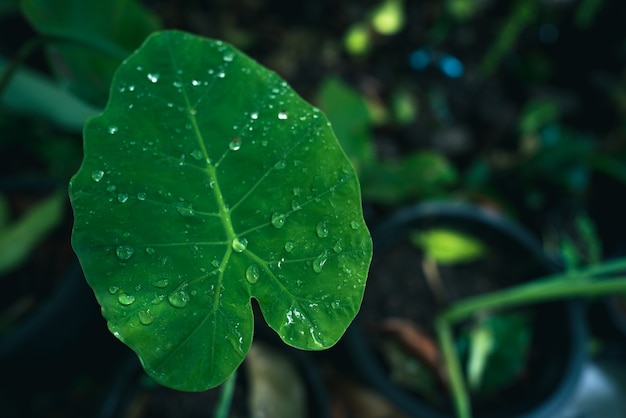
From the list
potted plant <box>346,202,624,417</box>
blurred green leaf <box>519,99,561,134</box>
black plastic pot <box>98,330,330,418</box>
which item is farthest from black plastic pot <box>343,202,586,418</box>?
blurred green leaf <box>519,99,561,134</box>

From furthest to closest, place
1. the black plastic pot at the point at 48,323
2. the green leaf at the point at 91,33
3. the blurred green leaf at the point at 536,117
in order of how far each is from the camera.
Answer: the blurred green leaf at the point at 536,117 < the black plastic pot at the point at 48,323 < the green leaf at the point at 91,33

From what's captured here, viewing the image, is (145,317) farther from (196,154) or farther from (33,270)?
(33,270)

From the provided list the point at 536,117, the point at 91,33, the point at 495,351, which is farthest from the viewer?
the point at 536,117

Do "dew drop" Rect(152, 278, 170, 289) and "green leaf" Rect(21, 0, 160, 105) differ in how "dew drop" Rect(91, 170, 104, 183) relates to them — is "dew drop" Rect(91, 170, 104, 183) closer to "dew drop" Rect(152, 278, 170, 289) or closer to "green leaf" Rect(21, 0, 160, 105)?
"dew drop" Rect(152, 278, 170, 289)

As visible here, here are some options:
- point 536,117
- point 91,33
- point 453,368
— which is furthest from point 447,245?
point 91,33

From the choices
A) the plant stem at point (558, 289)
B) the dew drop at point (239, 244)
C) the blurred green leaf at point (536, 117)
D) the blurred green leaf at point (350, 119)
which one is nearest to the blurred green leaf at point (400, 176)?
the blurred green leaf at point (350, 119)

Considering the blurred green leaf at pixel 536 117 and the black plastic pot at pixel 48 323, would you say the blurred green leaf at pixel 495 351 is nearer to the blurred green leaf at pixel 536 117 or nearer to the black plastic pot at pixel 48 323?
the blurred green leaf at pixel 536 117

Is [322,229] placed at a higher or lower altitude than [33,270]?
higher

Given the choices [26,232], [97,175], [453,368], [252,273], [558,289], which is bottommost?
[453,368]
